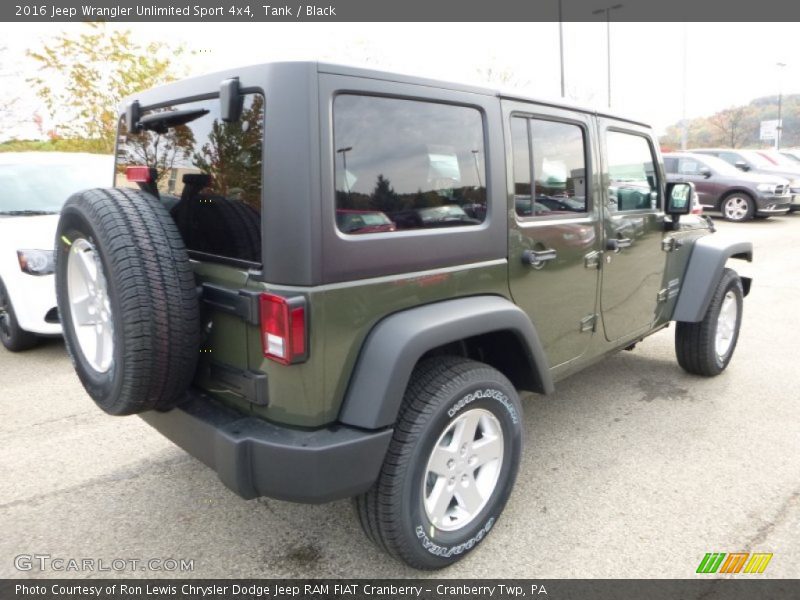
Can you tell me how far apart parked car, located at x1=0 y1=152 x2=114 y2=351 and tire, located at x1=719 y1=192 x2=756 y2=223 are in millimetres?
13992

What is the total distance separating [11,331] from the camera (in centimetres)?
479

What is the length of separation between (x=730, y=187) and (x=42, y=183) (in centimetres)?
1438

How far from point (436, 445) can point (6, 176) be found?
5.17 m

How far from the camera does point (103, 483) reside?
2.95 metres

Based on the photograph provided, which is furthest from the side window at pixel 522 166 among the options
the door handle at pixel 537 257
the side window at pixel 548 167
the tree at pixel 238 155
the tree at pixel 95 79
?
the tree at pixel 95 79

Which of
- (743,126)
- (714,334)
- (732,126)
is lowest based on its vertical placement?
(714,334)

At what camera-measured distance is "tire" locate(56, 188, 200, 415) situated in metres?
1.94

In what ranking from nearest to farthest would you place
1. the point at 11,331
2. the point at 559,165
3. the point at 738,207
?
the point at 559,165
the point at 11,331
the point at 738,207

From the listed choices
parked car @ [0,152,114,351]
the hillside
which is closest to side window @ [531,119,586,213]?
parked car @ [0,152,114,351]

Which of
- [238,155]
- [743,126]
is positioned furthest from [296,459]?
[743,126]

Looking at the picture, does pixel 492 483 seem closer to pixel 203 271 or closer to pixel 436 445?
pixel 436 445

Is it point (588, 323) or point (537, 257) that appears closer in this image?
point (537, 257)

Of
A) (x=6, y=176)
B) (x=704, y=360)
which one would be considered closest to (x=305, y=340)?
(x=704, y=360)

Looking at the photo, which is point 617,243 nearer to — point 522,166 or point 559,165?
point 559,165
